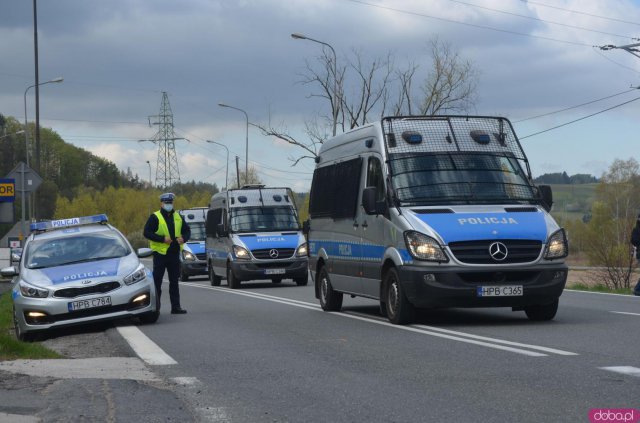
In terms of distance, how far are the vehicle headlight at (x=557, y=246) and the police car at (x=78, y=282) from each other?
5.26 meters

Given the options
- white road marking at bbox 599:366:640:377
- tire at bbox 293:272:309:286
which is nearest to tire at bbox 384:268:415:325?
white road marking at bbox 599:366:640:377

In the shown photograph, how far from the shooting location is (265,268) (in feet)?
96.9

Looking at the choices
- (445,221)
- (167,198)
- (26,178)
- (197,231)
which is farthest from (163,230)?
(197,231)

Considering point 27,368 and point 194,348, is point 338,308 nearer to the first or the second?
point 194,348

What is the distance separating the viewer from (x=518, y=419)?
6.93 m

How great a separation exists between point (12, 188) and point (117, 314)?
1668cm

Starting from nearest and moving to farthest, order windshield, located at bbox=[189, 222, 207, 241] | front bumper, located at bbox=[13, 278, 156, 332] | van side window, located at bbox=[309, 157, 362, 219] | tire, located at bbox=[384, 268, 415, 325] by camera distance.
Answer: tire, located at bbox=[384, 268, 415, 325]
front bumper, located at bbox=[13, 278, 156, 332]
van side window, located at bbox=[309, 157, 362, 219]
windshield, located at bbox=[189, 222, 207, 241]

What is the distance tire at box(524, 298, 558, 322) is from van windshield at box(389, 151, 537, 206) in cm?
135

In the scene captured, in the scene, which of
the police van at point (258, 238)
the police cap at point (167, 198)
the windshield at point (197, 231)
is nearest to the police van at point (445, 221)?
the police cap at point (167, 198)

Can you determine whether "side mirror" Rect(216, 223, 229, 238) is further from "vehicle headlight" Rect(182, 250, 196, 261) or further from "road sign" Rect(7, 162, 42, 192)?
"vehicle headlight" Rect(182, 250, 196, 261)

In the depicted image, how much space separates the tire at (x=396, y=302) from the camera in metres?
13.9

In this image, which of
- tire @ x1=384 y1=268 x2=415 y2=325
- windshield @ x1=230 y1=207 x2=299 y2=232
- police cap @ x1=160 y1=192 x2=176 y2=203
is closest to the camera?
tire @ x1=384 y1=268 x2=415 y2=325

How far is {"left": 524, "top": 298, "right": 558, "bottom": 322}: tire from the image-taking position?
14.2m

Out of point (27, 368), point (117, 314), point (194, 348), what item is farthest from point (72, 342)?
point (27, 368)
